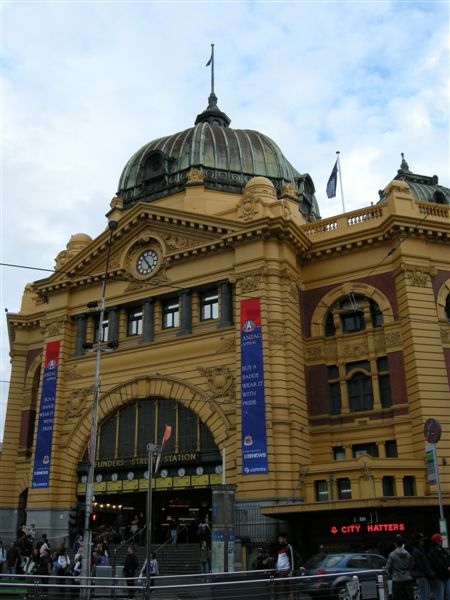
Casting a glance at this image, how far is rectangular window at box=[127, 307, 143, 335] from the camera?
132ft

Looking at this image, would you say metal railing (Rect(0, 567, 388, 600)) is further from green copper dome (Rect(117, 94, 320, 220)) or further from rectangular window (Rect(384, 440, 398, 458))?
green copper dome (Rect(117, 94, 320, 220))

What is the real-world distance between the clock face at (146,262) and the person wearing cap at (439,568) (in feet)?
88.0

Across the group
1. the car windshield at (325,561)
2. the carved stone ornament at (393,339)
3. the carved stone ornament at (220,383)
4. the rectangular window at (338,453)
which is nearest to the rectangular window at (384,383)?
the carved stone ornament at (393,339)

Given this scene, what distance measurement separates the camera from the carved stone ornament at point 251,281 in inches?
1369

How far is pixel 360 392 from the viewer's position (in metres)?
34.2

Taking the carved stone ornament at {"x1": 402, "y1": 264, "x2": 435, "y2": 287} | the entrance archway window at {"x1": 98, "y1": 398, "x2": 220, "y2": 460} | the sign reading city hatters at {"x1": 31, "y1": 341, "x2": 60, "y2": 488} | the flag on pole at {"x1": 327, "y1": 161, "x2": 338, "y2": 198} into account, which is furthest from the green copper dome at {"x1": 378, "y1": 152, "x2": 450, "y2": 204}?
the sign reading city hatters at {"x1": 31, "y1": 341, "x2": 60, "y2": 488}

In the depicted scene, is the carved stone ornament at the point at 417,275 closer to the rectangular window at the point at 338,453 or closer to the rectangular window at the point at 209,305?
the rectangular window at the point at 338,453

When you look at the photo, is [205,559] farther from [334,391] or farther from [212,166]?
[212,166]

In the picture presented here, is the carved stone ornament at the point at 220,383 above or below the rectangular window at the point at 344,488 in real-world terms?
above

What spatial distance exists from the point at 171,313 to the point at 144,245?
4.94 metres

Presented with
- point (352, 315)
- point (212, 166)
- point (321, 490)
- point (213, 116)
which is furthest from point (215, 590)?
point (213, 116)

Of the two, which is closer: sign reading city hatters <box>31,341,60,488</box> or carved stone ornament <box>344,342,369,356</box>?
carved stone ornament <box>344,342,369,356</box>

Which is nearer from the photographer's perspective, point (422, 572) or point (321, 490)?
point (422, 572)

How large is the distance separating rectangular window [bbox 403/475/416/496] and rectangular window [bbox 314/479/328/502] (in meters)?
3.59
